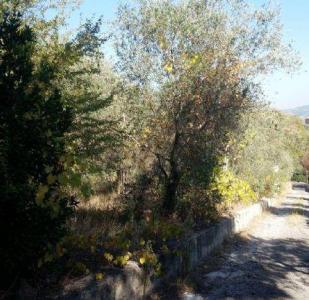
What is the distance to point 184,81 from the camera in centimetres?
1078

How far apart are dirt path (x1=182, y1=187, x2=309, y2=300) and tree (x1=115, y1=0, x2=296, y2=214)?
2.28 metres

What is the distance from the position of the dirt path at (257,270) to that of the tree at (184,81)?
7.47 ft

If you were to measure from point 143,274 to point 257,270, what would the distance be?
3.76 m

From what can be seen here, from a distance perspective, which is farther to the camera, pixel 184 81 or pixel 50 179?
pixel 184 81

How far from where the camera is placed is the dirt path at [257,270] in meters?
8.12

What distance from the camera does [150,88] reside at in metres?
11.2

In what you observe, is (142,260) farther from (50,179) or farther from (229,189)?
(229,189)

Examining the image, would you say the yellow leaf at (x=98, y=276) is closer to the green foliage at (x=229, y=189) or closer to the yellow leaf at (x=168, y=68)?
the yellow leaf at (x=168, y=68)

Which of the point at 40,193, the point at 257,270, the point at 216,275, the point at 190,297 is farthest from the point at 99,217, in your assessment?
the point at 40,193

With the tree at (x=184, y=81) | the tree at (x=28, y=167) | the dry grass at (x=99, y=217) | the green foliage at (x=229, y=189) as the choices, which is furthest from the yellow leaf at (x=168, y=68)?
the tree at (x=28, y=167)

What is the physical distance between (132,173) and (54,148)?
8.09 meters

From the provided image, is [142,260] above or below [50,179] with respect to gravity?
below

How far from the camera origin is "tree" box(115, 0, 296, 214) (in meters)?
11.0

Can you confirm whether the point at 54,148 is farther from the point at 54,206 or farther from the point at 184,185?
the point at 184,185
